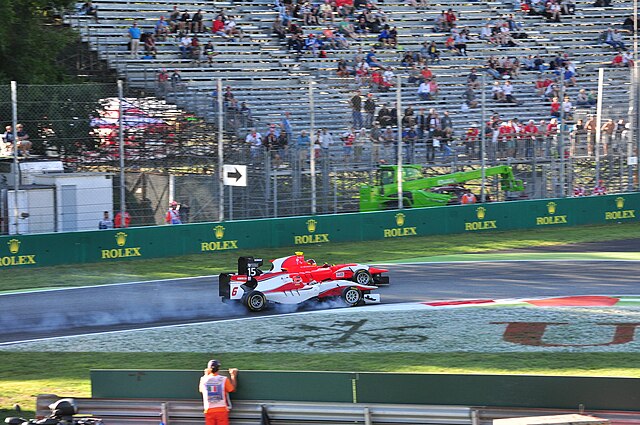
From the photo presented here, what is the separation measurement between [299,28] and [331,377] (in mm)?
29846

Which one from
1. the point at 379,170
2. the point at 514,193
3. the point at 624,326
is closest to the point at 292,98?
the point at 379,170

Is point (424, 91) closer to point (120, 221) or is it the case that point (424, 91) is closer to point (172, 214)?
point (172, 214)

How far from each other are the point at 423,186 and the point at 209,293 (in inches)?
422

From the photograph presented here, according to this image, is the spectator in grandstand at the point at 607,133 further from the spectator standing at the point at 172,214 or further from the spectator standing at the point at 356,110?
the spectator standing at the point at 172,214

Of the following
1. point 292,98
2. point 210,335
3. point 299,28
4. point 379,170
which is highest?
point 299,28

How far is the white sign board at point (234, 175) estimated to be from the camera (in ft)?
92.1

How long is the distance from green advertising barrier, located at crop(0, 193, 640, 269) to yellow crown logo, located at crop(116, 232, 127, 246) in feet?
0.06

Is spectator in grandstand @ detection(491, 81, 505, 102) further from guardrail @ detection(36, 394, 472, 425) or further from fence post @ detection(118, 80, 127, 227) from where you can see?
guardrail @ detection(36, 394, 472, 425)

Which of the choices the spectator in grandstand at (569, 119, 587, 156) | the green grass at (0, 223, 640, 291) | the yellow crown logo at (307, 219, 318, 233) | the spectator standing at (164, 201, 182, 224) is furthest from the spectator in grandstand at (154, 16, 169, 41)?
the spectator in grandstand at (569, 119, 587, 156)

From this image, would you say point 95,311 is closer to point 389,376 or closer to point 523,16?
point 389,376

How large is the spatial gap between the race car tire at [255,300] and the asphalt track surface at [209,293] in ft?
0.81

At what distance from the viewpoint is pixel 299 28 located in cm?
4066

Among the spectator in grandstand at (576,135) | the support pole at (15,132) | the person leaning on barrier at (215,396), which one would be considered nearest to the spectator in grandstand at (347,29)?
the spectator in grandstand at (576,135)

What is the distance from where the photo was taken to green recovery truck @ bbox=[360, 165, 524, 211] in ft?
101
